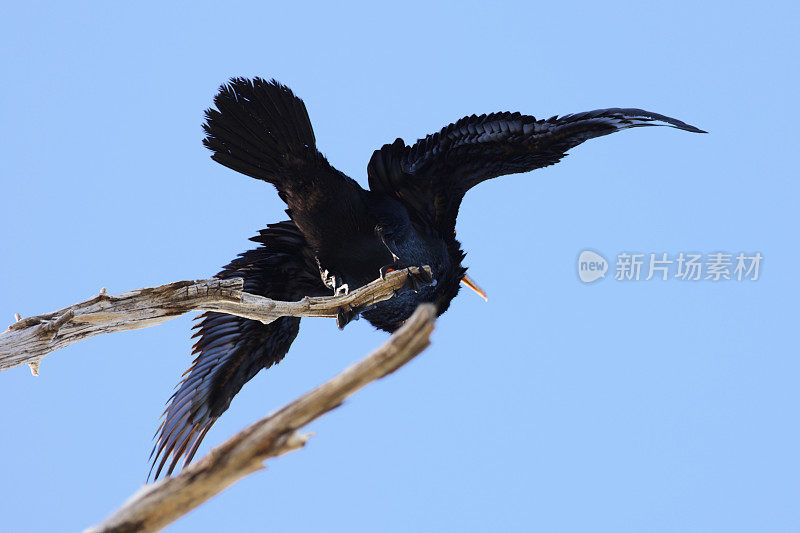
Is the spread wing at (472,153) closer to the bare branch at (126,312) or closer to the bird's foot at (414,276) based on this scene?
the bird's foot at (414,276)

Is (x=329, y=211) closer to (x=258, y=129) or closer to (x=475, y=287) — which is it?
(x=258, y=129)

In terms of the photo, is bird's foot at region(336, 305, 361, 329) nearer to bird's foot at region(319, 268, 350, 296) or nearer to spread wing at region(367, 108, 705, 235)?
bird's foot at region(319, 268, 350, 296)

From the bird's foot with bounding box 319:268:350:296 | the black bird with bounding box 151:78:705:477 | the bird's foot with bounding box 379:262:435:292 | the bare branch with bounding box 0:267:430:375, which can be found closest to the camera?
the bare branch with bounding box 0:267:430:375

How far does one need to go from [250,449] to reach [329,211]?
286 centimetres

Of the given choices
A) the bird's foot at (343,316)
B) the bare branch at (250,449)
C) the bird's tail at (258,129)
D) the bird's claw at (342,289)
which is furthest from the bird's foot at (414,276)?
the bare branch at (250,449)

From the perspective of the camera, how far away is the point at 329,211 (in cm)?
567

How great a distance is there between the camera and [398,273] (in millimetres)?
5465

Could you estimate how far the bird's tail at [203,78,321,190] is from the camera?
16.6 feet

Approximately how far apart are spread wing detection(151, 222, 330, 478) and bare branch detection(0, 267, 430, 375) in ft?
2.97

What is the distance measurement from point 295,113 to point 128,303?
1703mm

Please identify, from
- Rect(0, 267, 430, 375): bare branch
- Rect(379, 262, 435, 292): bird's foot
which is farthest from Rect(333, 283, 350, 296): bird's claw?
Rect(0, 267, 430, 375): bare branch

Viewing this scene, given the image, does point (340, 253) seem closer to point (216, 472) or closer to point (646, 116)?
point (646, 116)

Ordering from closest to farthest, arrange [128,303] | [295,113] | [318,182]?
[128,303] → [295,113] → [318,182]

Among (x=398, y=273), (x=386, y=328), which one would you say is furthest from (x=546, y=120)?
(x=386, y=328)
